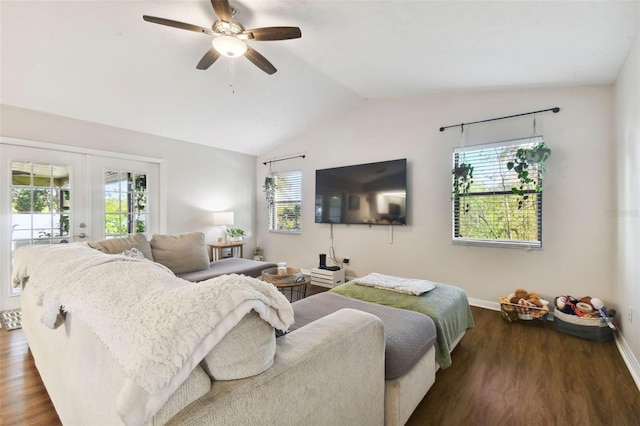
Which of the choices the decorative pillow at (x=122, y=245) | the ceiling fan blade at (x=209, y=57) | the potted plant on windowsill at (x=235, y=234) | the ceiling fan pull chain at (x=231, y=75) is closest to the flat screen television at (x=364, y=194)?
the potted plant on windowsill at (x=235, y=234)

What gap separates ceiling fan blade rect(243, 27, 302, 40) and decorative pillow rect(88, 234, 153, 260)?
7.21 ft

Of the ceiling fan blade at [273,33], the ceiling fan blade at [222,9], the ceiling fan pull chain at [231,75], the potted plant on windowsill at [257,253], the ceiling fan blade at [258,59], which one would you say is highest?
the ceiling fan pull chain at [231,75]

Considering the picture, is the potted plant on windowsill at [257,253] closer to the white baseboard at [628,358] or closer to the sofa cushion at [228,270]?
the sofa cushion at [228,270]

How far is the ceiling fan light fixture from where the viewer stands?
219 centimetres

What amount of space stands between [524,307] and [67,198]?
539cm

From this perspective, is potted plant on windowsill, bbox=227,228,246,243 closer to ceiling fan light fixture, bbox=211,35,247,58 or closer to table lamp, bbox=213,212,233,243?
table lamp, bbox=213,212,233,243

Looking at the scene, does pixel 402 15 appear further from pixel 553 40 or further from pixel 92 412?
pixel 92 412

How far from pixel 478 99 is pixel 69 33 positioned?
162 inches

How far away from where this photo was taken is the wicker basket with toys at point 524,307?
2865 mm

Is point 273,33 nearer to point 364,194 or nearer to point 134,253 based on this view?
point 134,253

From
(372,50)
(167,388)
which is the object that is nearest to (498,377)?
(167,388)

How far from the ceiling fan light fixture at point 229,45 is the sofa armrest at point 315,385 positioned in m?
2.09

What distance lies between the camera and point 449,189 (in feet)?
11.9

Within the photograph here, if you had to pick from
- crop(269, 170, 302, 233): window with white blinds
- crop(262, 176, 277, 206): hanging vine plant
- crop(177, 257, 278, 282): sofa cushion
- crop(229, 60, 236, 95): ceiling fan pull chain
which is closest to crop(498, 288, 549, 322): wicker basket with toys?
crop(177, 257, 278, 282): sofa cushion
